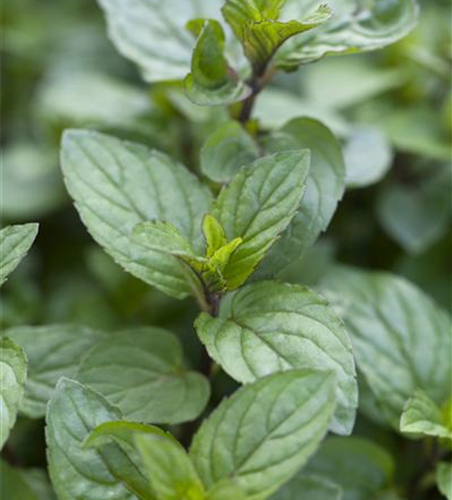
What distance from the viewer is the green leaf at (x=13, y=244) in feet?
2.81

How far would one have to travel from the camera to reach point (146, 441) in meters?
0.69

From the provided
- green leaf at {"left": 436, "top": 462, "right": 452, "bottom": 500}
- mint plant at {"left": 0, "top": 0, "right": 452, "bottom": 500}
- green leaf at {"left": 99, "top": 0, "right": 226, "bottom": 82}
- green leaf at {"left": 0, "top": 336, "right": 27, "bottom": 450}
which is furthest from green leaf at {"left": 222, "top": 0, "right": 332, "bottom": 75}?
green leaf at {"left": 436, "top": 462, "right": 452, "bottom": 500}

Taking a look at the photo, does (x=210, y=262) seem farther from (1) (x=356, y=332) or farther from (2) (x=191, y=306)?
(2) (x=191, y=306)

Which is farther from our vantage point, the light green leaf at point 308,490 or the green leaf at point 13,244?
the light green leaf at point 308,490

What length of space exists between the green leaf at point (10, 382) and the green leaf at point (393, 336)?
45 cm

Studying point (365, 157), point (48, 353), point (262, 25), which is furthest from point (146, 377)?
point (365, 157)

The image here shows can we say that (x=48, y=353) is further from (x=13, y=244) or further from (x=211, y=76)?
(x=211, y=76)

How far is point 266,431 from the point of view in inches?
29.7

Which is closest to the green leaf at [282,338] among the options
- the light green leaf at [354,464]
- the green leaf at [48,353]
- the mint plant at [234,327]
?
the mint plant at [234,327]

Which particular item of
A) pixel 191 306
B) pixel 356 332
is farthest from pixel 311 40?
pixel 191 306

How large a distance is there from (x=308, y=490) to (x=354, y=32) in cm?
59

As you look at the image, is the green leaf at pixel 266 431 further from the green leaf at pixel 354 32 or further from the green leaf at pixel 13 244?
the green leaf at pixel 354 32

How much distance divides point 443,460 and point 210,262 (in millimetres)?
497

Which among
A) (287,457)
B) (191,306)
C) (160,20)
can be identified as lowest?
(191,306)
